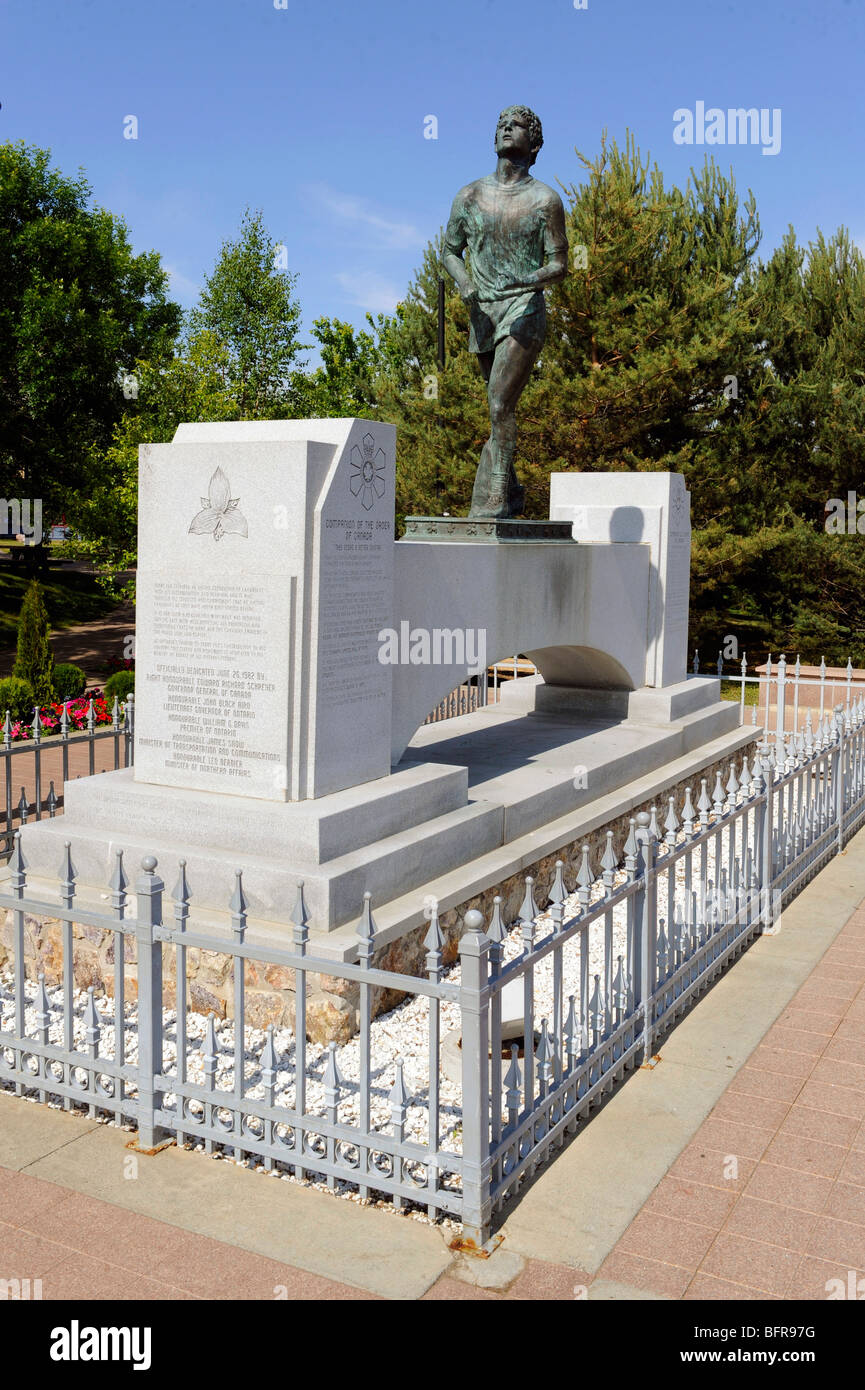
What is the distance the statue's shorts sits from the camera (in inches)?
335

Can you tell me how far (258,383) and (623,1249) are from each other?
19543 millimetres

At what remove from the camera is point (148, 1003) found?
4.23 meters

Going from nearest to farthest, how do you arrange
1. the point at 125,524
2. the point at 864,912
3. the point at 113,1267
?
the point at 113,1267 < the point at 864,912 < the point at 125,524

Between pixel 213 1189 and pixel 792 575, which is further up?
pixel 792 575

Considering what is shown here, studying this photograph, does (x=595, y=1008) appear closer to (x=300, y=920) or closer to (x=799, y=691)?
(x=300, y=920)

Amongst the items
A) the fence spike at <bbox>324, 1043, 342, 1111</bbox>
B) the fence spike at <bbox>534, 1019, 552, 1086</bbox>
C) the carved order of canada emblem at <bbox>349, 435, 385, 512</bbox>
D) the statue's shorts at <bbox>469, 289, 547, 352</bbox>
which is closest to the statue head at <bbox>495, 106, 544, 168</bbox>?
the statue's shorts at <bbox>469, 289, 547, 352</bbox>

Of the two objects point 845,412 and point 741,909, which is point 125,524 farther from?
point 741,909

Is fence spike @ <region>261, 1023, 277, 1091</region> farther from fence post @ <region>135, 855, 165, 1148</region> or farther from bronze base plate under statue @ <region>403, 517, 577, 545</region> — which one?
bronze base plate under statue @ <region>403, 517, 577, 545</region>

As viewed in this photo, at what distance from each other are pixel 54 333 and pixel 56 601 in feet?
32.9

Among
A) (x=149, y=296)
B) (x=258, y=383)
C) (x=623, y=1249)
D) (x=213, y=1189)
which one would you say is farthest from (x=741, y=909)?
(x=149, y=296)

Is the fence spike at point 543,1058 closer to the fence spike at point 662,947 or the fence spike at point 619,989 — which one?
the fence spike at point 619,989

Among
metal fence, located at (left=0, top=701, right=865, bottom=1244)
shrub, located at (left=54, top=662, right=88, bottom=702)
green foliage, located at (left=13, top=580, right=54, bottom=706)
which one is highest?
green foliage, located at (left=13, top=580, right=54, bottom=706)

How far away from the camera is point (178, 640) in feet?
19.7

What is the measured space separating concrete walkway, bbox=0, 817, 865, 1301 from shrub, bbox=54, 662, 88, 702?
34.1 ft
